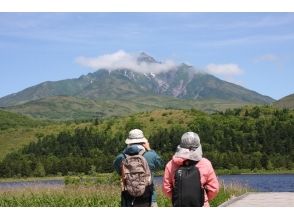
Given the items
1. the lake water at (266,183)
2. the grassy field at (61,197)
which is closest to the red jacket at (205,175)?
the grassy field at (61,197)

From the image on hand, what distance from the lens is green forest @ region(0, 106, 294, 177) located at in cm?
12825

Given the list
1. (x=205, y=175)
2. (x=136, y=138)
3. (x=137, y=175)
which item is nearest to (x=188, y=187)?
(x=205, y=175)

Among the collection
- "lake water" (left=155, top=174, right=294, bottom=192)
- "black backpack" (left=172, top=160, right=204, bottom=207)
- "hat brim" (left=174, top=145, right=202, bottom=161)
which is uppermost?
"hat brim" (left=174, top=145, right=202, bottom=161)

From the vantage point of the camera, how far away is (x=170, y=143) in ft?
480

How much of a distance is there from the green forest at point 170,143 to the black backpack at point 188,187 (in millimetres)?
108830

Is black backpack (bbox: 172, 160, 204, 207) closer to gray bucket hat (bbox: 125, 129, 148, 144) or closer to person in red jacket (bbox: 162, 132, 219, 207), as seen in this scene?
person in red jacket (bbox: 162, 132, 219, 207)

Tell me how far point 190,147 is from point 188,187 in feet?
1.69

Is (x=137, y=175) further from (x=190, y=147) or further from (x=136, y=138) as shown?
(x=190, y=147)

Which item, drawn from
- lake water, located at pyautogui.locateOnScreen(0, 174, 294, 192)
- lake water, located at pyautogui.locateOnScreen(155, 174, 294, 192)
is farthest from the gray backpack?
lake water, located at pyautogui.locateOnScreen(155, 174, 294, 192)

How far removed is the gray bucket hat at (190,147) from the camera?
7.92 meters

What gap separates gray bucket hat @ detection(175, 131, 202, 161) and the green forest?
4292 inches

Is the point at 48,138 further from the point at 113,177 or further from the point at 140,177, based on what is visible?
the point at 140,177

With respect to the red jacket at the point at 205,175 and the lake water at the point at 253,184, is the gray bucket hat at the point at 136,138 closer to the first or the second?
the red jacket at the point at 205,175
